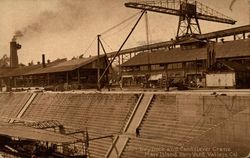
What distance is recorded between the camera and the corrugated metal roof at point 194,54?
111ft

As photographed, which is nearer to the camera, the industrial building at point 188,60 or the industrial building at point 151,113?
the industrial building at point 151,113

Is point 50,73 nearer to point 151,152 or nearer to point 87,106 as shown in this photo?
point 87,106

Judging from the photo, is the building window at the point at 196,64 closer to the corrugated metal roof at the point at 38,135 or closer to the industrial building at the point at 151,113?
the industrial building at the point at 151,113

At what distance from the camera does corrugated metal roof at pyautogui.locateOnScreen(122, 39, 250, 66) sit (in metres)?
33.8

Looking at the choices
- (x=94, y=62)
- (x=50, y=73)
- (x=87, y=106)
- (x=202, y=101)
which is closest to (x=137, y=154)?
(x=202, y=101)

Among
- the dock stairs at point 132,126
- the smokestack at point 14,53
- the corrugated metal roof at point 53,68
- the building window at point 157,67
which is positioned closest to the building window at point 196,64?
the building window at point 157,67

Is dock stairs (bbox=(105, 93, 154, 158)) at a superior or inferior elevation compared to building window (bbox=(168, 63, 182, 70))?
inferior

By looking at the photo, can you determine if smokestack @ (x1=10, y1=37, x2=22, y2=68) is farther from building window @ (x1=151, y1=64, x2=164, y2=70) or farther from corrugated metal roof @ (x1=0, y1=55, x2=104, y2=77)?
building window @ (x1=151, y1=64, x2=164, y2=70)

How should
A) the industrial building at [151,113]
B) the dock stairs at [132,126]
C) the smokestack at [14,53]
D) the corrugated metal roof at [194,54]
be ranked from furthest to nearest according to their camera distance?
the smokestack at [14,53], the corrugated metal roof at [194,54], the dock stairs at [132,126], the industrial building at [151,113]

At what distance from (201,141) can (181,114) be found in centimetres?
368

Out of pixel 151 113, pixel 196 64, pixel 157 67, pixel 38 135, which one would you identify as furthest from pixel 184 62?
pixel 38 135

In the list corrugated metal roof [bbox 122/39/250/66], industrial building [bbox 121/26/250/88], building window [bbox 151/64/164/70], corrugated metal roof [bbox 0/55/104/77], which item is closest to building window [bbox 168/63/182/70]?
industrial building [bbox 121/26/250/88]

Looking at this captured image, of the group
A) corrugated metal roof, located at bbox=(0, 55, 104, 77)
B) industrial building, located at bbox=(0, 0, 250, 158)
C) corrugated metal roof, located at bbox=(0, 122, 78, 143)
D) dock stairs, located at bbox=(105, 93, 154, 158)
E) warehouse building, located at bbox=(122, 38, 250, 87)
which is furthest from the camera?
corrugated metal roof, located at bbox=(0, 55, 104, 77)

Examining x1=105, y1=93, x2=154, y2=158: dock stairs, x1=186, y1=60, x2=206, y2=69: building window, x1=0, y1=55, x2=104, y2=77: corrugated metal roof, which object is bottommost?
x1=105, y1=93, x2=154, y2=158: dock stairs
